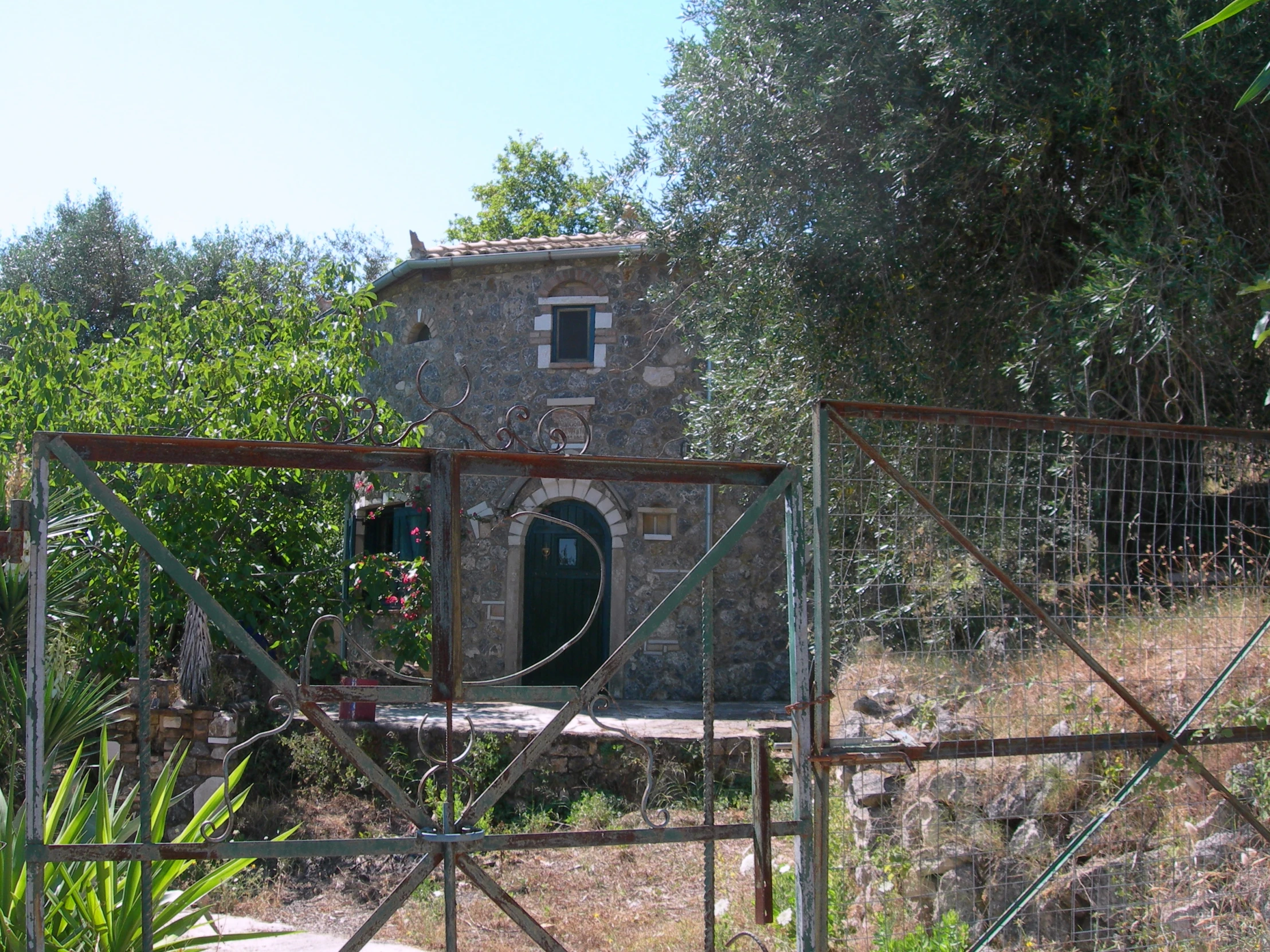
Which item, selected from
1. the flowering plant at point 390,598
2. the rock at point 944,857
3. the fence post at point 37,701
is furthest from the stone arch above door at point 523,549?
the fence post at point 37,701

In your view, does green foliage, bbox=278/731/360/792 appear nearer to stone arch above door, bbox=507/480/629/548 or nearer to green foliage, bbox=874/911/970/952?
stone arch above door, bbox=507/480/629/548

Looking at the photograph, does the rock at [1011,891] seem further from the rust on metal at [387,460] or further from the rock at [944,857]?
the rust on metal at [387,460]

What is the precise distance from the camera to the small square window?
1111 cm

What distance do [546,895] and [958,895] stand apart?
2648mm

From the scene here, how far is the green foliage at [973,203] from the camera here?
532cm

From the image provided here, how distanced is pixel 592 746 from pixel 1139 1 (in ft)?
19.7

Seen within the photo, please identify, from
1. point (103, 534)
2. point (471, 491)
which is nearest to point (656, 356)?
point (471, 491)

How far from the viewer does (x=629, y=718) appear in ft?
29.6

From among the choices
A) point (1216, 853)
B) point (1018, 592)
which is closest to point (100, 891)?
point (1018, 592)

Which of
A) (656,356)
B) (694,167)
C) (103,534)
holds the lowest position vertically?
(103,534)

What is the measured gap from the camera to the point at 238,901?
222 inches

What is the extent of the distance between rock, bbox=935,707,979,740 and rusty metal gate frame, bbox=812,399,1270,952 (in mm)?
646

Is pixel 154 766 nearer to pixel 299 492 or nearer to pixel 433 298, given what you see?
pixel 299 492

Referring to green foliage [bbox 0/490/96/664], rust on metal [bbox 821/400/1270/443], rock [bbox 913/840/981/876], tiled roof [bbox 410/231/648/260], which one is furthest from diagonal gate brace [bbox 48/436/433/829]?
tiled roof [bbox 410/231/648/260]
